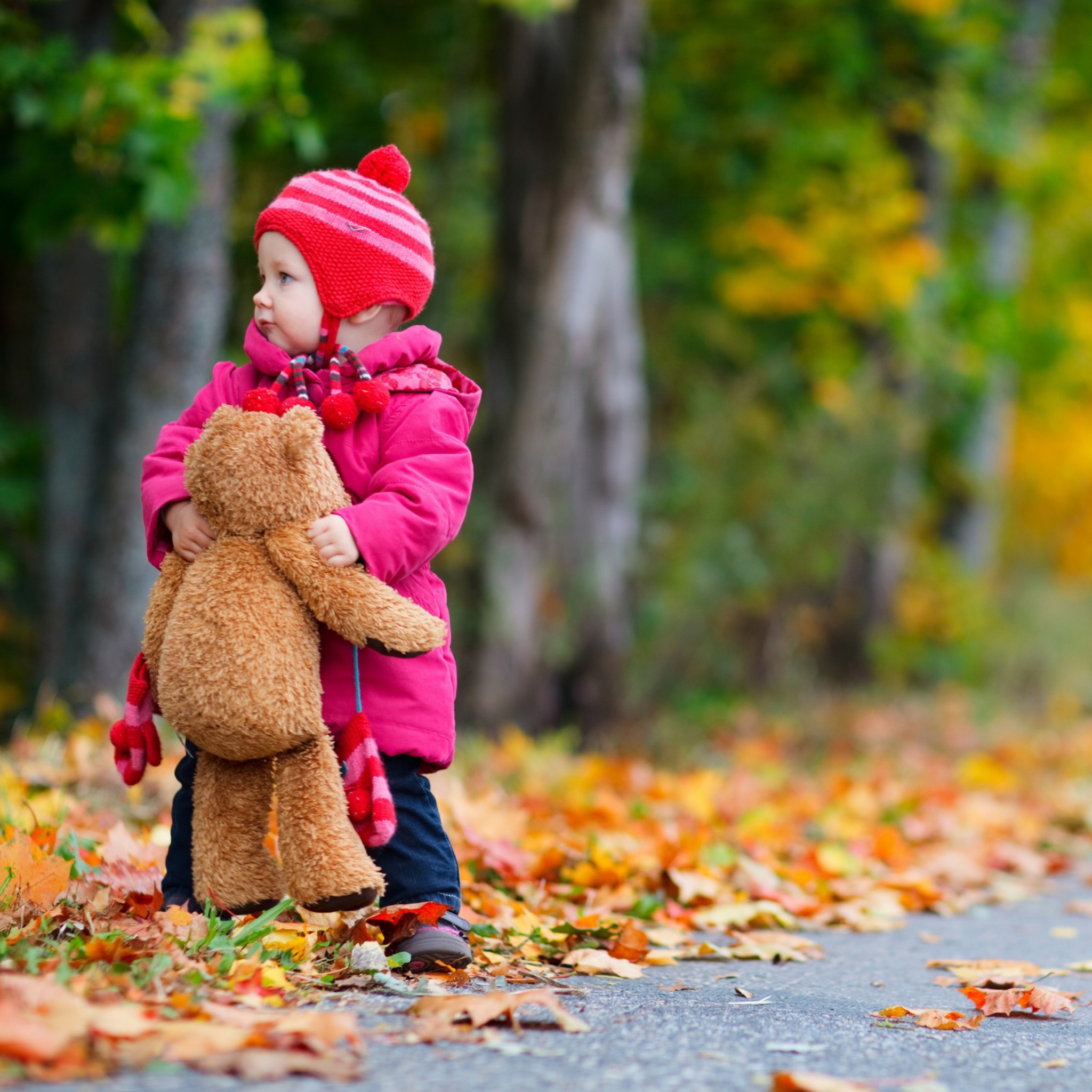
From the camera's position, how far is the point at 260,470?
2648mm

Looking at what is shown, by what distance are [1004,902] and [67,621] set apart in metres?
4.36

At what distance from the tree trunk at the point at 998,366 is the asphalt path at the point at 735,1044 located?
1070 cm

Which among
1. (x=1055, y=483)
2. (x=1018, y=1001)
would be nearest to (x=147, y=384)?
(x=1018, y=1001)

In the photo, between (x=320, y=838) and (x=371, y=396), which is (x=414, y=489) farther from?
(x=320, y=838)

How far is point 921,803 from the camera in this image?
646cm

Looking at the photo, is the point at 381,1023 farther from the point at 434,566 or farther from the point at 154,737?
the point at 434,566

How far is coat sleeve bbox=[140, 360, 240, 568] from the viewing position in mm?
2836

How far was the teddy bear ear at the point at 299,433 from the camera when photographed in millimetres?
2631

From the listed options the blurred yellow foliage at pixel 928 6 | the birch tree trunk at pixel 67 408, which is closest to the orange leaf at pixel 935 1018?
the birch tree trunk at pixel 67 408

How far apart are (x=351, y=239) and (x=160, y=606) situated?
836 millimetres

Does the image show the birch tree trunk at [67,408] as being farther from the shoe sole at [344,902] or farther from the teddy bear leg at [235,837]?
the shoe sole at [344,902]

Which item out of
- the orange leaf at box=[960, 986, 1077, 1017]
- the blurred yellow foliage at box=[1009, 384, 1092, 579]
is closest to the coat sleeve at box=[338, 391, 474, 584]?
the orange leaf at box=[960, 986, 1077, 1017]

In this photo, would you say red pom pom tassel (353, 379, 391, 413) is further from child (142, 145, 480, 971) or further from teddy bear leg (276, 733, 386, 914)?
teddy bear leg (276, 733, 386, 914)

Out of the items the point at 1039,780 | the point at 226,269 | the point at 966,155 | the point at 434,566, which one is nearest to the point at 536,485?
the point at 434,566
